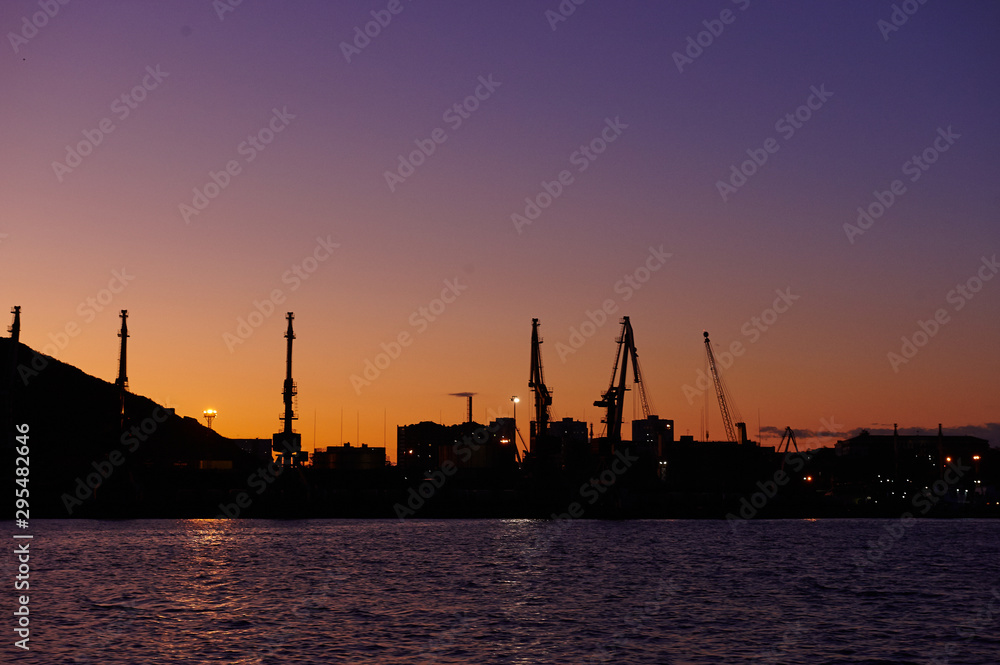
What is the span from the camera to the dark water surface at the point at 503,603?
36.9 metres

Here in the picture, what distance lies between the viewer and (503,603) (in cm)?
5053

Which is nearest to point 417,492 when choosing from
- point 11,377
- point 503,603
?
point 11,377

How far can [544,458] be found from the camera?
7160 inches

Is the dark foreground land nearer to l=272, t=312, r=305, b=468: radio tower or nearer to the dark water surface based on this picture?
l=272, t=312, r=305, b=468: radio tower

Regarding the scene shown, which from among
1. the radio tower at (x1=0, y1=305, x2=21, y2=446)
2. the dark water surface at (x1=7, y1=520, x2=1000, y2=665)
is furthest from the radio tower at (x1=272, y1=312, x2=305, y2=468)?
the dark water surface at (x1=7, y1=520, x2=1000, y2=665)

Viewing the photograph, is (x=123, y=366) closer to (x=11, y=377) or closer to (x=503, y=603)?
(x=11, y=377)

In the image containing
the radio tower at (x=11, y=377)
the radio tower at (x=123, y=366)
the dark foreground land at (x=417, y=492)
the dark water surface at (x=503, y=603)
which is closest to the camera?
the dark water surface at (x=503, y=603)

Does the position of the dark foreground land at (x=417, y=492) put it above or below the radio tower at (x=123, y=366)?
below

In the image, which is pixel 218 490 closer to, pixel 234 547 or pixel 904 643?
pixel 234 547

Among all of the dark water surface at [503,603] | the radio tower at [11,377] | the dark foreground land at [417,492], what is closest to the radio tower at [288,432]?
the dark foreground land at [417,492]

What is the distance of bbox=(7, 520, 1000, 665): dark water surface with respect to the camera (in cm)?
3688

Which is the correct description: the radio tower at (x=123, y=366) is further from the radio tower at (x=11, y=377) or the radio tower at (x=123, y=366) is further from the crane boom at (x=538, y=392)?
the crane boom at (x=538, y=392)

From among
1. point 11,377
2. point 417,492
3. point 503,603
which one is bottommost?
point 503,603

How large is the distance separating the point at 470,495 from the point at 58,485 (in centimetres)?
7161
